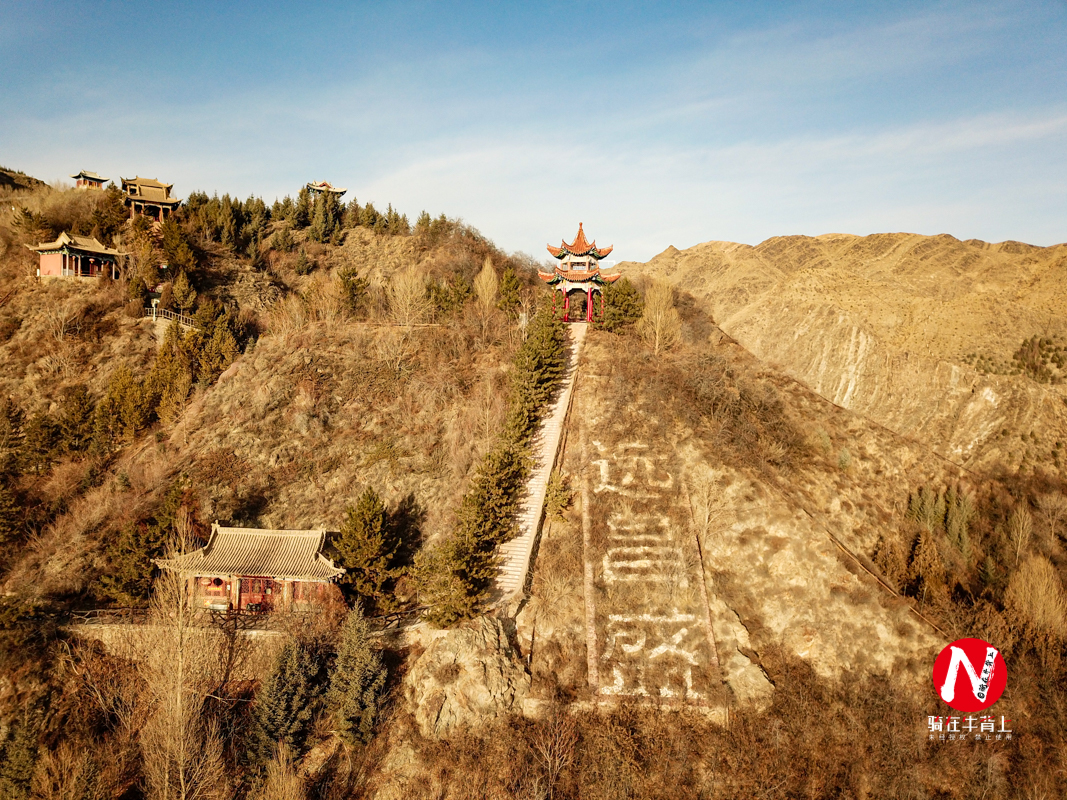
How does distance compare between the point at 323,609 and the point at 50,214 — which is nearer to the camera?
the point at 323,609

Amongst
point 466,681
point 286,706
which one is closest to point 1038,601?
point 466,681

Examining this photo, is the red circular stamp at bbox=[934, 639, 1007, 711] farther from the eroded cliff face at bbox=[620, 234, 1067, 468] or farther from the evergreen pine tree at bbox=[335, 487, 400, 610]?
the evergreen pine tree at bbox=[335, 487, 400, 610]

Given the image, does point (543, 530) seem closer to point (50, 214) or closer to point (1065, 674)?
point (1065, 674)

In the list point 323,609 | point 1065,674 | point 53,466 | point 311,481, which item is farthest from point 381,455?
point 1065,674

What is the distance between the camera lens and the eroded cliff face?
29.8 meters

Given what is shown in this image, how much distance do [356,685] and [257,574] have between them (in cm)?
631

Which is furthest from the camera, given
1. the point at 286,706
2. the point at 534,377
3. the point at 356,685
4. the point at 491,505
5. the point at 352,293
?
the point at 352,293

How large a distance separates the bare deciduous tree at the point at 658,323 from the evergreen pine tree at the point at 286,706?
79.6 ft

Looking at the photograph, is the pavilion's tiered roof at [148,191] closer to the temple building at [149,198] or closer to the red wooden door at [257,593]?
the temple building at [149,198]

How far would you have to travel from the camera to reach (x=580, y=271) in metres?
37.7

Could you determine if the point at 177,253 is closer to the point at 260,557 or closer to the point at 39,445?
the point at 39,445

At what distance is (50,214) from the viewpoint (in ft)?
144

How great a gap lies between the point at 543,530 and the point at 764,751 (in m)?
10.4

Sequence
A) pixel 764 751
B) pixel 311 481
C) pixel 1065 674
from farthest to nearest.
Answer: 1. pixel 311 481
2. pixel 1065 674
3. pixel 764 751
